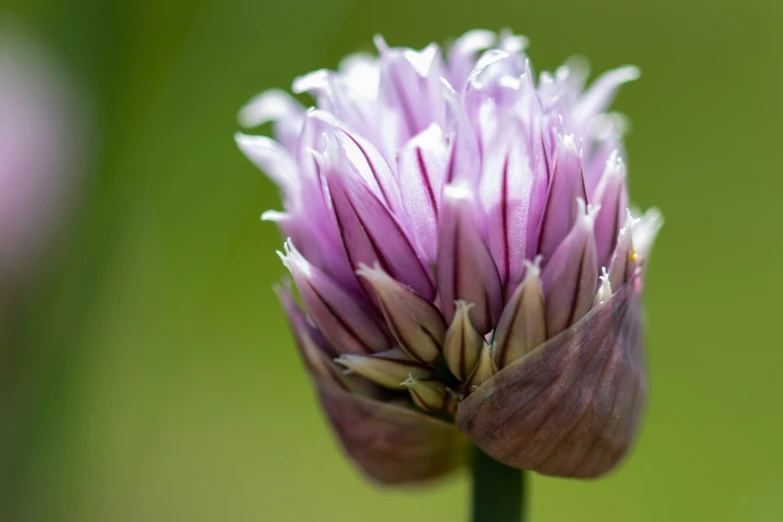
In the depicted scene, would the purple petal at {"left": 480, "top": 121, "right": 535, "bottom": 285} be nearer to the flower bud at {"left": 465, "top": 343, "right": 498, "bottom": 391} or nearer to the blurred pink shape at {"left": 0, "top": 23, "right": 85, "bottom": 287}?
the flower bud at {"left": 465, "top": 343, "right": 498, "bottom": 391}

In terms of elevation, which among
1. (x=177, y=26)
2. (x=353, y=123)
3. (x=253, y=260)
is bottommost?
(x=253, y=260)

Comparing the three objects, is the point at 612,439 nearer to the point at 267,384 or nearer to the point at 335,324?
the point at 335,324

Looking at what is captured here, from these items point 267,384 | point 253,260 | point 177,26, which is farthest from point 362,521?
point 177,26

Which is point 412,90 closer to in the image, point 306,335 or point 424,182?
point 424,182

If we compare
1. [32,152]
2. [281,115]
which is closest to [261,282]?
[32,152]

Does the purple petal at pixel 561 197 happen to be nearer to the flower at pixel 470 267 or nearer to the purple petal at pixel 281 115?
the flower at pixel 470 267

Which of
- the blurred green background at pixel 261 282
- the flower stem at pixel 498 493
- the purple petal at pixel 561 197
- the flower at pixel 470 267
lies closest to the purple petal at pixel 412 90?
the flower at pixel 470 267

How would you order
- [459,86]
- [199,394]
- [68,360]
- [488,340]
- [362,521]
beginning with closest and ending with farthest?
[488,340] < [459,86] < [68,360] < [362,521] < [199,394]

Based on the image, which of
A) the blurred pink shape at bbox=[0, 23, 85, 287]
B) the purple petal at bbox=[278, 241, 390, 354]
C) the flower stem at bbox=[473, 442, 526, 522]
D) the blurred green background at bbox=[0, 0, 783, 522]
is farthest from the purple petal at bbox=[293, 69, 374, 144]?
the blurred pink shape at bbox=[0, 23, 85, 287]
